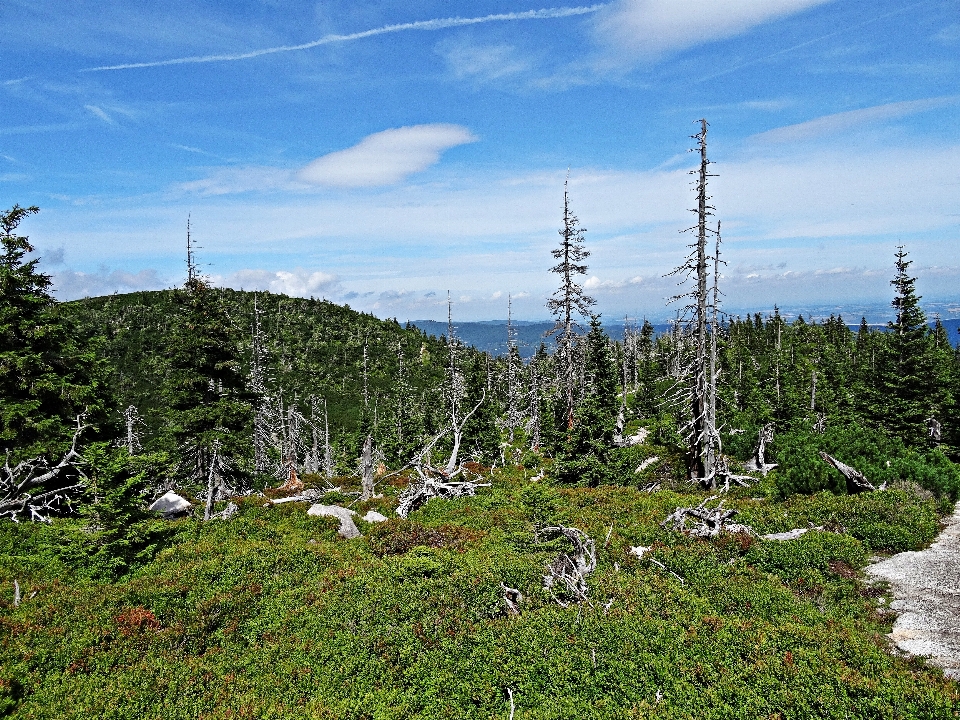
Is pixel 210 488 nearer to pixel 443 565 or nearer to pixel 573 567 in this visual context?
pixel 443 565

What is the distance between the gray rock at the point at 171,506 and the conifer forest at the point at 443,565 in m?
0.10

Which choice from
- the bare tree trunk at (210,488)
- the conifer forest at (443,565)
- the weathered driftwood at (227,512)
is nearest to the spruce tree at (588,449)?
the conifer forest at (443,565)

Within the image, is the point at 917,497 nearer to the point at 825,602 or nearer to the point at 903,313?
the point at 825,602

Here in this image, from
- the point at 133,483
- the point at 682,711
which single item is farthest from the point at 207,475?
the point at 682,711

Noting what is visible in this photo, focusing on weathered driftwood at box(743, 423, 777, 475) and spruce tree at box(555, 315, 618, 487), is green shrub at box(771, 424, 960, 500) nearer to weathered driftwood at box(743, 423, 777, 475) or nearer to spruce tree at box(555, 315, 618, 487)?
weathered driftwood at box(743, 423, 777, 475)

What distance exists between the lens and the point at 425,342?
449 feet

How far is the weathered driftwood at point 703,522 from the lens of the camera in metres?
12.4

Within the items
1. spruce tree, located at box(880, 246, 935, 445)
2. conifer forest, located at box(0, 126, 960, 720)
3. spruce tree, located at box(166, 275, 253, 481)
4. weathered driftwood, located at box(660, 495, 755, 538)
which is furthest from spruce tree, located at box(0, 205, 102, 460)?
spruce tree, located at box(880, 246, 935, 445)

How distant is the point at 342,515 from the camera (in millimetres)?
16125

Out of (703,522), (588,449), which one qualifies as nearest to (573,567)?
(703,522)

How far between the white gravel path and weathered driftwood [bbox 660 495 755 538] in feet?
9.50

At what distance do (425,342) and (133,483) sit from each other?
126 m

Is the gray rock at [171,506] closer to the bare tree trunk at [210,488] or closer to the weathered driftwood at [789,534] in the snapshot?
the bare tree trunk at [210,488]

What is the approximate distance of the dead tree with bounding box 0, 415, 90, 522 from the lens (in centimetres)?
1531
